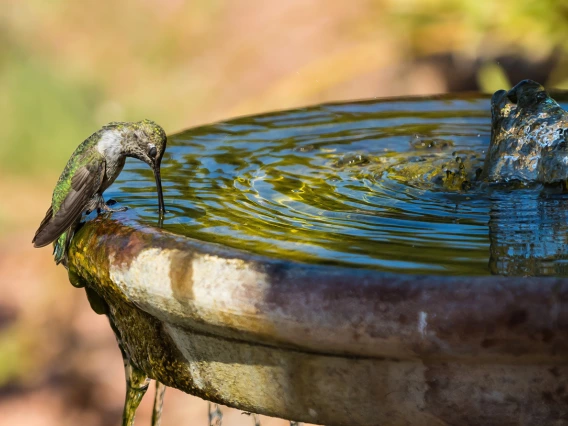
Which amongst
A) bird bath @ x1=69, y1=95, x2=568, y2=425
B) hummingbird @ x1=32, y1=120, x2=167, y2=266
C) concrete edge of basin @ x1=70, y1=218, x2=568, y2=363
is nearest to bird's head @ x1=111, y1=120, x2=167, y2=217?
hummingbird @ x1=32, y1=120, x2=167, y2=266

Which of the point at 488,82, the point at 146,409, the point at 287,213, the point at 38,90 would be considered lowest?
the point at 146,409

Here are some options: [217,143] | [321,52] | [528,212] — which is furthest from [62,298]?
[528,212]

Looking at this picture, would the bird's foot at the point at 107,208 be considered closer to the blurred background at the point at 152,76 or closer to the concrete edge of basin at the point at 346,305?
the concrete edge of basin at the point at 346,305

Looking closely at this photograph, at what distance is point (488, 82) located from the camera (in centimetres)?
578

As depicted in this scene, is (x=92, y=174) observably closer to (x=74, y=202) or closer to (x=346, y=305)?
(x=74, y=202)

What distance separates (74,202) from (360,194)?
76 centimetres

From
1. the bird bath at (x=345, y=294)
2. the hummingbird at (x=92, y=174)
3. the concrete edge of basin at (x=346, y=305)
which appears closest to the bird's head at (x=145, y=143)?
the hummingbird at (x=92, y=174)

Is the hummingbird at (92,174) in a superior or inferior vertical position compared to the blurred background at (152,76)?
inferior

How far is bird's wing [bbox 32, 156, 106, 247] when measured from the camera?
2.26m

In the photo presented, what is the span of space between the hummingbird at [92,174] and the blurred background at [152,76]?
217 cm

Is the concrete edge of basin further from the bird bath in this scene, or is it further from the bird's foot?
the bird's foot

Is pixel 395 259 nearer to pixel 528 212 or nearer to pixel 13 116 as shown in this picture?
pixel 528 212

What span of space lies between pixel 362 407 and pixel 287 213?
2.25 ft

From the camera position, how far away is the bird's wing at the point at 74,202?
7.43 feet
